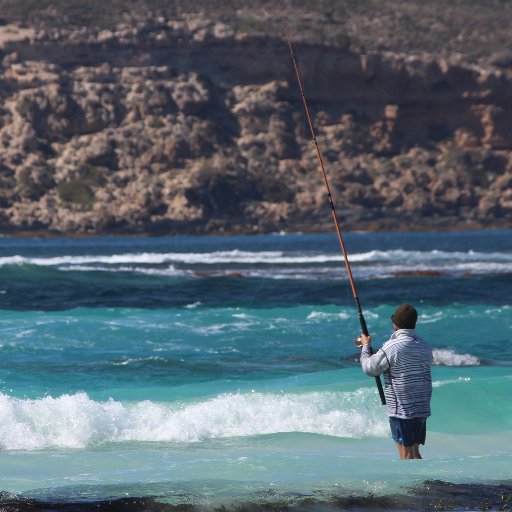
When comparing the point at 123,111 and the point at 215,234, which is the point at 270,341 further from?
the point at 123,111

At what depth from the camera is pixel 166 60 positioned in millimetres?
143375

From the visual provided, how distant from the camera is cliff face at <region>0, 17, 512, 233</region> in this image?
134625mm

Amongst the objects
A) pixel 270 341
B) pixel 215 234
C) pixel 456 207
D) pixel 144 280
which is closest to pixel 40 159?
pixel 215 234

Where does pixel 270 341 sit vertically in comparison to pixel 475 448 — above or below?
above

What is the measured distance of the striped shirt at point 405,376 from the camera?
9633 millimetres

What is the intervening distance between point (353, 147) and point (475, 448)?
13176 cm

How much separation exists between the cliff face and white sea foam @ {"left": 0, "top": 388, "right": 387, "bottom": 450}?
118 m

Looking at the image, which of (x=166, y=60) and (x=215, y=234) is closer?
(x=215, y=234)

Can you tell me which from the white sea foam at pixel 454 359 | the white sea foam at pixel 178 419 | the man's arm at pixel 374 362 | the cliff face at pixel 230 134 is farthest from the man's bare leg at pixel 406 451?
the cliff face at pixel 230 134

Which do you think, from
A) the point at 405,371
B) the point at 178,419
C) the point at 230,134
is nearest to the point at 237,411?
the point at 178,419

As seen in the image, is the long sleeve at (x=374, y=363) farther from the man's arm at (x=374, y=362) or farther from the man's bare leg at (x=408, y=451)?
the man's bare leg at (x=408, y=451)

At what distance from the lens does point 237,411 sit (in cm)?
1371

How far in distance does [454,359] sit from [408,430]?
9723 mm

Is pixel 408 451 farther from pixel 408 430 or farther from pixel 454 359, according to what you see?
pixel 454 359
